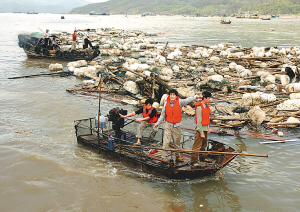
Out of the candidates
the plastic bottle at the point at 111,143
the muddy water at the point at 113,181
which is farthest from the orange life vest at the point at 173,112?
the plastic bottle at the point at 111,143

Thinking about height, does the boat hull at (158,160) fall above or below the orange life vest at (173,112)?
below

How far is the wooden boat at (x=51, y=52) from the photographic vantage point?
23.0m

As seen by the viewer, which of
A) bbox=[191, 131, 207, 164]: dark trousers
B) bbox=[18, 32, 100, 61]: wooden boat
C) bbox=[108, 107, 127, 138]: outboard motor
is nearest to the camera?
bbox=[191, 131, 207, 164]: dark trousers

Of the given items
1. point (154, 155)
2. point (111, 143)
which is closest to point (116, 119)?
point (111, 143)

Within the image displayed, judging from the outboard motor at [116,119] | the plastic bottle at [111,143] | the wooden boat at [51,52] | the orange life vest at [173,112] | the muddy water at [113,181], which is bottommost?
the muddy water at [113,181]

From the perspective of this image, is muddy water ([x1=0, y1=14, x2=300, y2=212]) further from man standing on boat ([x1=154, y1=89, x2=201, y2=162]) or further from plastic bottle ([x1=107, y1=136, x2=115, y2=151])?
man standing on boat ([x1=154, y1=89, x2=201, y2=162])

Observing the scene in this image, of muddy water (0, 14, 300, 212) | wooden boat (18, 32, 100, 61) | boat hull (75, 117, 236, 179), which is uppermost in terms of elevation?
wooden boat (18, 32, 100, 61)

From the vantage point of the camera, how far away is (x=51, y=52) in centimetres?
2362

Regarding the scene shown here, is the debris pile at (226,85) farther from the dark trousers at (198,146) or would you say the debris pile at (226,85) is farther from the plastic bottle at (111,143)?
the plastic bottle at (111,143)

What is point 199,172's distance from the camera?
6766 millimetres

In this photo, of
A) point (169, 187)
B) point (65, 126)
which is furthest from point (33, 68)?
point (169, 187)

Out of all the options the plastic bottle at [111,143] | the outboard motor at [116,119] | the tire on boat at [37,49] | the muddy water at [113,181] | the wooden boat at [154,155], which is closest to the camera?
the muddy water at [113,181]

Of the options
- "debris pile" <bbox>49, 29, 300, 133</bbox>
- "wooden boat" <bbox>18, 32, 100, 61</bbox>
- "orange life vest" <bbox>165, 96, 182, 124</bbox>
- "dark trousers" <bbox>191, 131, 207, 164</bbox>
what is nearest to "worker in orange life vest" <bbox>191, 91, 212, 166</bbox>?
"dark trousers" <bbox>191, 131, 207, 164</bbox>

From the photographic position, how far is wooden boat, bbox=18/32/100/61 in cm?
2302
